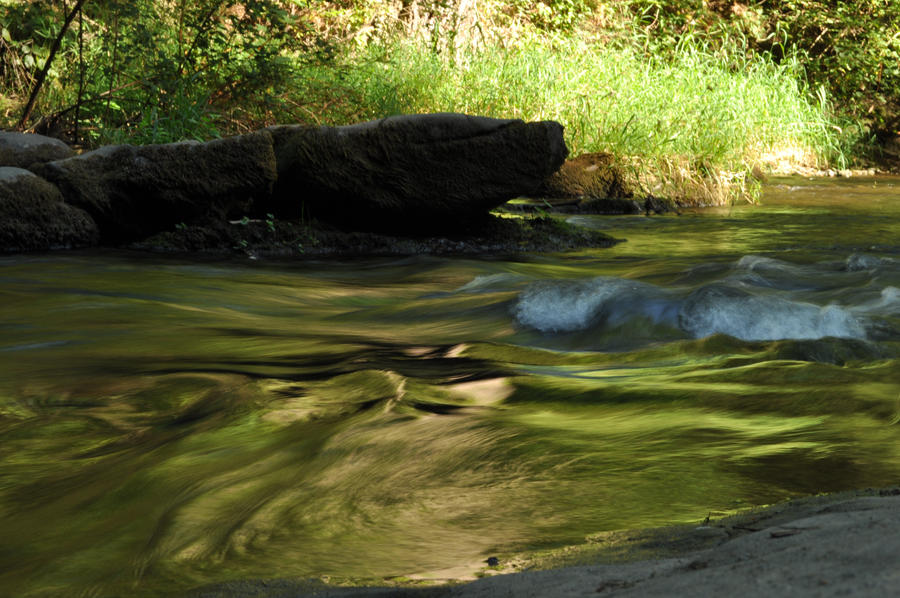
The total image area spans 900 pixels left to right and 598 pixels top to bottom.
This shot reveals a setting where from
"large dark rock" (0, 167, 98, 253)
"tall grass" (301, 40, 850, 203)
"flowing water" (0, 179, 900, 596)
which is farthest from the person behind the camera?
"tall grass" (301, 40, 850, 203)

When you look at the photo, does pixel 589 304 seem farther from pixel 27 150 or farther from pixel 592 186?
pixel 592 186

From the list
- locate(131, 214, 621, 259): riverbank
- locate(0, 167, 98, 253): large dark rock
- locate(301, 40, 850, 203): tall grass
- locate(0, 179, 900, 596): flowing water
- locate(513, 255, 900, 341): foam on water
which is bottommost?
locate(0, 179, 900, 596): flowing water

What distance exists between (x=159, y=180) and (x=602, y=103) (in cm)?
560

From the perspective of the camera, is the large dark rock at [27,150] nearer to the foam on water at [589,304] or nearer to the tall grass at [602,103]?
the tall grass at [602,103]

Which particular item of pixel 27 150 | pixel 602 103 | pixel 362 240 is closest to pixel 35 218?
pixel 27 150

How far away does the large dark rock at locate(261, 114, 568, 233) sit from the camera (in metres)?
6.09

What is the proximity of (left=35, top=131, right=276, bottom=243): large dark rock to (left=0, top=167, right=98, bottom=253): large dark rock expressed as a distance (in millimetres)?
116

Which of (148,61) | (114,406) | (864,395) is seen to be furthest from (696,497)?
(148,61)

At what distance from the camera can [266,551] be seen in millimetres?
1503

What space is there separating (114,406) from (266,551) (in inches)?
44.4

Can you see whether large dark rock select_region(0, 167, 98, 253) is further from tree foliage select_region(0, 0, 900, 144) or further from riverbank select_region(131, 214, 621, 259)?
tree foliage select_region(0, 0, 900, 144)

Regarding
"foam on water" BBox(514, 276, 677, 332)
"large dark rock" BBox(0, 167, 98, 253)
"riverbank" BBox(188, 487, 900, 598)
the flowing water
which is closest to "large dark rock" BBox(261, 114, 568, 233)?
"large dark rock" BBox(0, 167, 98, 253)

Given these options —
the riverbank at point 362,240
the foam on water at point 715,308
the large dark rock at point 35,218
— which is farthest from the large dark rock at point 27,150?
the foam on water at point 715,308

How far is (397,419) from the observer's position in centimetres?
221
